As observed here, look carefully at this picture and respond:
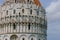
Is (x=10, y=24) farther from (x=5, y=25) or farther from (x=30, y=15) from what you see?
(x=30, y=15)

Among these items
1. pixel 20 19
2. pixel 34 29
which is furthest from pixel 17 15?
pixel 34 29

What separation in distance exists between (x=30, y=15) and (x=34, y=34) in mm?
4513

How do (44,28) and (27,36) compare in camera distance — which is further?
(44,28)

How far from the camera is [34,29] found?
49969mm

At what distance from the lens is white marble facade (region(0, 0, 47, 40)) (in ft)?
162

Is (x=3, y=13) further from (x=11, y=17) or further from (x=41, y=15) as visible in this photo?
(x=41, y=15)

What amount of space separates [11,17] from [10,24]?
1.66 m

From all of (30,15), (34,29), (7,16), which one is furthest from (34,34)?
(7,16)

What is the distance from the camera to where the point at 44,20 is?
173ft

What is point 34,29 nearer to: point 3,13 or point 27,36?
point 27,36

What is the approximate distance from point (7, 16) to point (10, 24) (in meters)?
2.13

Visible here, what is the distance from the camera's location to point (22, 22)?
49.4 m

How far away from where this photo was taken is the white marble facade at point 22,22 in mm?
49375

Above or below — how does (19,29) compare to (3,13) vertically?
A: below
